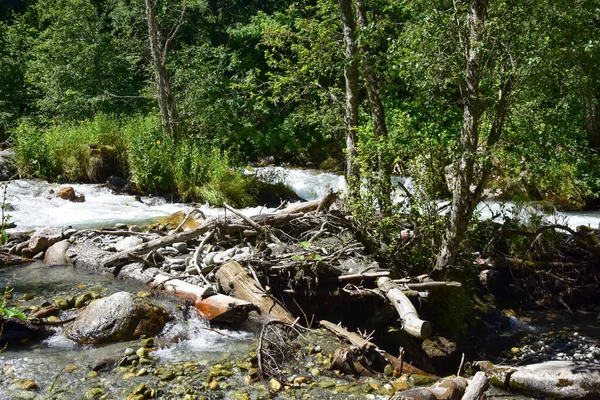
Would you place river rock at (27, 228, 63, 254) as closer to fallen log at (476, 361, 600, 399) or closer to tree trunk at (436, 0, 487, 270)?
tree trunk at (436, 0, 487, 270)

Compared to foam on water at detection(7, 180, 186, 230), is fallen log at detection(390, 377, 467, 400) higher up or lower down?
lower down

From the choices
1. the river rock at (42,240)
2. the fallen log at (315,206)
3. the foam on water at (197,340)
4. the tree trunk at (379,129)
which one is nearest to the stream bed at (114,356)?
the foam on water at (197,340)

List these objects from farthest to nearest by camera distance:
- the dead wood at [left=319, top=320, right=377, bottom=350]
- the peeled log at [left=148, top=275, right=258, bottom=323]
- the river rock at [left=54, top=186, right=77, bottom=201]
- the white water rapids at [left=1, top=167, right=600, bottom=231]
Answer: the river rock at [left=54, top=186, right=77, bottom=201] → the white water rapids at [left=1, top=167, right=600, bottom=231] → the peeled log at [left=148, top=275, right=258, bottom=323] → the dead wood at [left=319, top=320, right=377, bottom=350]

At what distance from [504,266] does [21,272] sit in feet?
24.4

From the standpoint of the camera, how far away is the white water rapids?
37.9 ft

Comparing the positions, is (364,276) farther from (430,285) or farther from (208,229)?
(208,229)

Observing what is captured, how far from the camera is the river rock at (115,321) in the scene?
5.56m

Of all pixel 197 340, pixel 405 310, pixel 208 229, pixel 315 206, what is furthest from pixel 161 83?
pixel 405 310

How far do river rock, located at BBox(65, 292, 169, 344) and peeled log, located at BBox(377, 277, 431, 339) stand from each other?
259 cm

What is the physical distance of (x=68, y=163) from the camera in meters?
15.2

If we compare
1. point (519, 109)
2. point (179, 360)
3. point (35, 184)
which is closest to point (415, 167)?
point (519, 109)

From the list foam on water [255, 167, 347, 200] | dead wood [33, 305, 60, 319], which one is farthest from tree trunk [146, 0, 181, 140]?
dead wood [33, 305, 60, 319]

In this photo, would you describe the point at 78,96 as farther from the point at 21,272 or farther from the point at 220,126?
the point at 21,272

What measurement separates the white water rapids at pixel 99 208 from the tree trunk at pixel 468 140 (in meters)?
4.02
